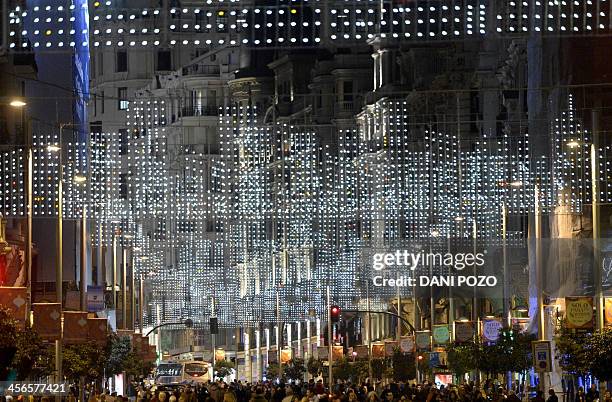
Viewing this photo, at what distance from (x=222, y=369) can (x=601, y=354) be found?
101m

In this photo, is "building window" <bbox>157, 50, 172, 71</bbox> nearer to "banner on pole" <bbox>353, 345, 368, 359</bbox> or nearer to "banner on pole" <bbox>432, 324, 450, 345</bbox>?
"banner on pole" <bbox>353, 345, 368, 359</bbox>

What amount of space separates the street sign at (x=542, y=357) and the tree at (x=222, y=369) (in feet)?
322

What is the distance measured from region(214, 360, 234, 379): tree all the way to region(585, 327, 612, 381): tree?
322 ft

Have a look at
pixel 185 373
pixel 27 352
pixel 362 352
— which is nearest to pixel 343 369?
pixel 362 352

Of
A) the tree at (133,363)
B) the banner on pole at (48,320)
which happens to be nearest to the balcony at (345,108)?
the tree at (133,363)

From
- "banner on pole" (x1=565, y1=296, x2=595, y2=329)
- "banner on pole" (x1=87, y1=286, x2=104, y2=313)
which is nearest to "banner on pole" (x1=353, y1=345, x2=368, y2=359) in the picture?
"banner on pole" (x1=87, y1=286, x2=104, y2=313)

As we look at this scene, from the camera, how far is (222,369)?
140m

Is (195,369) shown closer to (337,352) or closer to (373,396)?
(337,352)

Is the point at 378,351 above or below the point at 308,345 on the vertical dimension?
above

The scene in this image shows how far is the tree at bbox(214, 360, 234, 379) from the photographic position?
454 feet

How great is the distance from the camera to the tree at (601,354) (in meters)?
39.5

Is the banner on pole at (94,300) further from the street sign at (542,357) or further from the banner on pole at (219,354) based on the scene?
the banner on pole at (219,354)

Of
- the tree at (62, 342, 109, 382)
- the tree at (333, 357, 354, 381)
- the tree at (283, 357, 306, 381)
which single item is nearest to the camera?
the tree at (62, 342, 109, 382)

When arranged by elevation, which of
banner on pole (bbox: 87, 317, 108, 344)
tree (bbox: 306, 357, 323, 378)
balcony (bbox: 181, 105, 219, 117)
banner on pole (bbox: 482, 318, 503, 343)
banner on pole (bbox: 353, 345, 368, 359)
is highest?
balcony (bbox: 181, 105, 219, 117)
